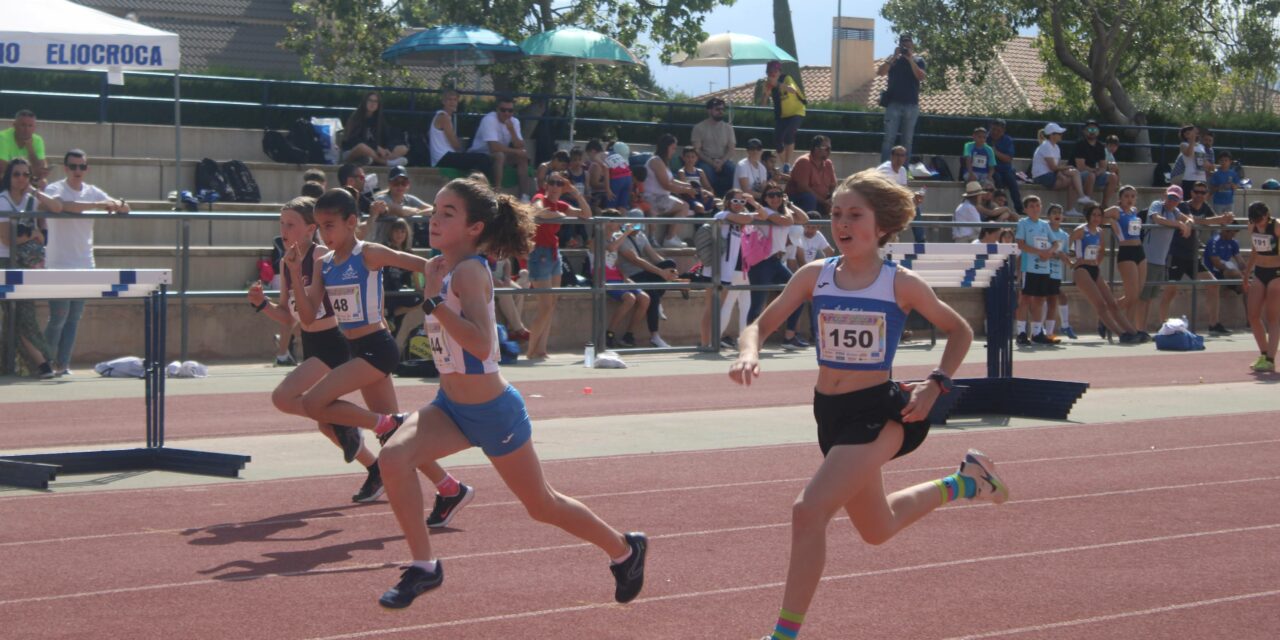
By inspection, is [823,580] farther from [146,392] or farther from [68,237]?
[68,237]

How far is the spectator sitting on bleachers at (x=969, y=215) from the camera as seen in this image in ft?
67.7

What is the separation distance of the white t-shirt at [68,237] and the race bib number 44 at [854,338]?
10.8 metres

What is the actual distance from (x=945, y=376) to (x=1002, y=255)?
775cm

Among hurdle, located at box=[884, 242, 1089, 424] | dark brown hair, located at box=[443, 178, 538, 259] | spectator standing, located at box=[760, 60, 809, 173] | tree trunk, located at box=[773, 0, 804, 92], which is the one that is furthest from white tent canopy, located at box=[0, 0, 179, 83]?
tree trunk, located at box=[773, 0, 804, 92]

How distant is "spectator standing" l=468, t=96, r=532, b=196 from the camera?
789 inches

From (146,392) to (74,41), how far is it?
185 inches

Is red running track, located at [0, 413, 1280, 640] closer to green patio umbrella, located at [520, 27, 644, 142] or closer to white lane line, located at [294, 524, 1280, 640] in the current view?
white lane line, located at [294, 524, 1280, 640]

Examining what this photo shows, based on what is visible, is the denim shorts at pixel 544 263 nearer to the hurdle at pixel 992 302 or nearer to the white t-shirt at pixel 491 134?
the white t-shirt at pixel 491 134

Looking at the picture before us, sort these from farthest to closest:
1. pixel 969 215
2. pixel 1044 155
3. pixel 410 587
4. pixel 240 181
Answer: pixel 1044 155 < pixel 969 215 < pixel 240 181 < pixel 410 587

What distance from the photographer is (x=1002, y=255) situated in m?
13.0

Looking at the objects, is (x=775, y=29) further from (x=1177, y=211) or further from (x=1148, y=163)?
(x=1177, y=211)

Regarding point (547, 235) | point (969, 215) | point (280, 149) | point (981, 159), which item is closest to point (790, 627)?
point (547, 235)

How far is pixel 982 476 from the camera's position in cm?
643

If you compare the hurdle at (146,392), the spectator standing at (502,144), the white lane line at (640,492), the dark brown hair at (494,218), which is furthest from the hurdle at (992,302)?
the spectator standing at (502,144)
